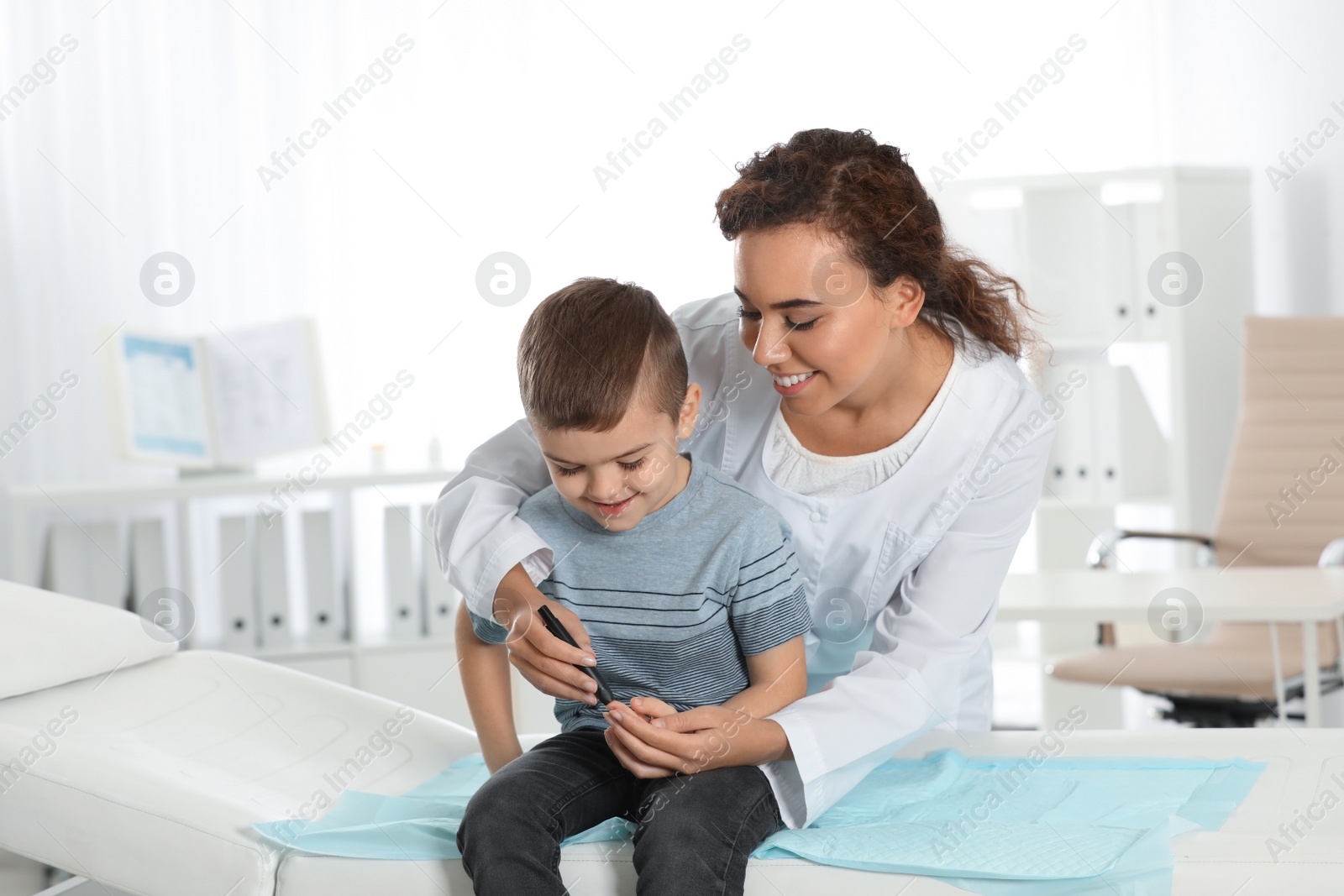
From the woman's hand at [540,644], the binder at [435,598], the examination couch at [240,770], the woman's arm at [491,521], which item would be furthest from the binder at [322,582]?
the woman's hand at [540,644]

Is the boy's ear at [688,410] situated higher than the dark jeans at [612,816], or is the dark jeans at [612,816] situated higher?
the boy's ear at [688,410]

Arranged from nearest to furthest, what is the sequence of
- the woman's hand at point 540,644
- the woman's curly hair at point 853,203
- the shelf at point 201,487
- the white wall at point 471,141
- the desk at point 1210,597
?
1. the woman's hand at point 540,644
2. the woman's curly hair at point 853,203
3. the desk at point 1210,597
4. the shelf at point 201,487
5. the white wall at point 471,141

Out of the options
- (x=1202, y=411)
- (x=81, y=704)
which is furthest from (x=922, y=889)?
(x=1202, y=411)

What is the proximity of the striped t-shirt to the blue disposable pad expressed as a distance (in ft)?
0.55

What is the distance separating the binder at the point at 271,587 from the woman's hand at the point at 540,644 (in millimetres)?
1828

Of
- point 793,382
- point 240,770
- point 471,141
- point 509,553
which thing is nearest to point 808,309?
point 793,382

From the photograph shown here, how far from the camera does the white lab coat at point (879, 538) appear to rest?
Answer: 4.37 feet

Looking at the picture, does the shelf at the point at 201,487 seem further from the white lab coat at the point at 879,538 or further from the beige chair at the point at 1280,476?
the beige chair at the point at 1280,476

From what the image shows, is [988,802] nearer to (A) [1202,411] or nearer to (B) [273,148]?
(A) [1202,411]

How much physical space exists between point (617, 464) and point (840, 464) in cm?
39

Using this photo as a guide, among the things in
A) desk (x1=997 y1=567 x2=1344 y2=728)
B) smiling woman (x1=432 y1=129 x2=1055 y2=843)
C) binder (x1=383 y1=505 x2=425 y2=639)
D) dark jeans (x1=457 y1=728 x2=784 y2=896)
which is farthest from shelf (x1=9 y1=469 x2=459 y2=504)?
dark jeans (x1=457 y1=728 x2=784 y2=896)

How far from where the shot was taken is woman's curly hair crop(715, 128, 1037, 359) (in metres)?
1.35

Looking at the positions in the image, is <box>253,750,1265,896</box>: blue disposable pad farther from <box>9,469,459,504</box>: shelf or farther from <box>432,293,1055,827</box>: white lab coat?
<box>9,469,459,504</box>: shelf

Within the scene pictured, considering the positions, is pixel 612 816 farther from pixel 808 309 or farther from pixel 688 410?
pixel 808 309
